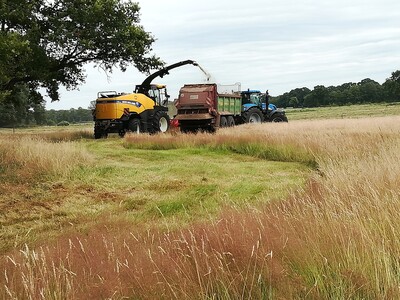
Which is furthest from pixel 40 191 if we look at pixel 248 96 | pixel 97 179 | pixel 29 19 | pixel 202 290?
pixel 248 96

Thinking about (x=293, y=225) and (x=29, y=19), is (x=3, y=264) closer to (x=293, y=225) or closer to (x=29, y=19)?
(x=293, y=225)

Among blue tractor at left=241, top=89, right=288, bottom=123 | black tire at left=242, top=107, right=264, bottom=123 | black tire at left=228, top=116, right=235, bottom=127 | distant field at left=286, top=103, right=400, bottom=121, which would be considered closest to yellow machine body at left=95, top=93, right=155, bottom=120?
black tire at left=228, top=116, right=235, bottom=127

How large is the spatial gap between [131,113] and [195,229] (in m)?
14.5

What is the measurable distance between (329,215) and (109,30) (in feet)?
52.3

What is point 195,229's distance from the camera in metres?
3.57

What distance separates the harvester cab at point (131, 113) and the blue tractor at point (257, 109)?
3.59 metres

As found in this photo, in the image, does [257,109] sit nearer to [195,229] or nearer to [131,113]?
[131,113]

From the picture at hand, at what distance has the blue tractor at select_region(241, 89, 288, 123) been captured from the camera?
67.6ft

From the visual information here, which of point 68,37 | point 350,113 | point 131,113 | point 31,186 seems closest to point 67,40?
point 68,37

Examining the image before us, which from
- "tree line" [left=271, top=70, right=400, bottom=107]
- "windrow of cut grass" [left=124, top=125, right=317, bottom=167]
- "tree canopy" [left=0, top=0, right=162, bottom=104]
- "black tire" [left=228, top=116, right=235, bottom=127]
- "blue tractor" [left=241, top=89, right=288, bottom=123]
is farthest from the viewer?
"tree line" [left=271, top=70, right=400, bottom=107]

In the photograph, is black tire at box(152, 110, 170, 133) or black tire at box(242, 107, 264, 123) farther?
black tire at box(242, 107, 264, 123)

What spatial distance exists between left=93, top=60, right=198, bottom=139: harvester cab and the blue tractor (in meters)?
3.59

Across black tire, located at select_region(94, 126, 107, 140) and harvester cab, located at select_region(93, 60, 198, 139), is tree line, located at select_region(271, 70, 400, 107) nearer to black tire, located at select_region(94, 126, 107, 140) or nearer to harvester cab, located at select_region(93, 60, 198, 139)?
harvester cab, located at select_region(93, 60, 198, 139)

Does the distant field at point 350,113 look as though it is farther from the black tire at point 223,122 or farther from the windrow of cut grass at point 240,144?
the windrow of cut grass at point 240,144
